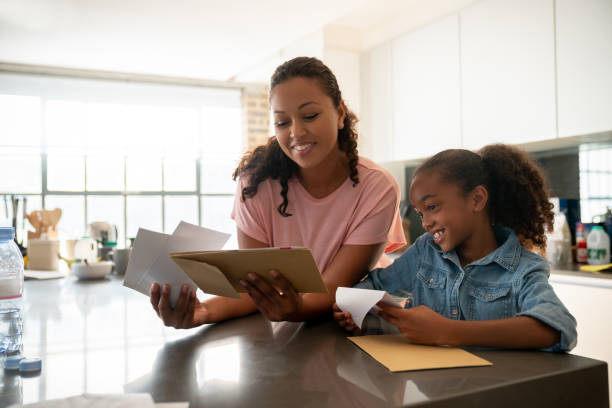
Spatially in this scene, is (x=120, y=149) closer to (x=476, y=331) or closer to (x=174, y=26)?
(x=174, y=26)

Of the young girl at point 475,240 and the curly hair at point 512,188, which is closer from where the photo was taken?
the young girl at point 475,240

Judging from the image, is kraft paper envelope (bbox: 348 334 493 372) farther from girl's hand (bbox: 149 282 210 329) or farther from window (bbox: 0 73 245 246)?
window (bbox: 0 73 245 246)

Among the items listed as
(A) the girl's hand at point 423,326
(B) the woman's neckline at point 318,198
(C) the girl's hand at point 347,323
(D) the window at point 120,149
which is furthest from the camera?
(D) the window at point 120,149

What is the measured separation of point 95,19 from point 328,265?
398 cm

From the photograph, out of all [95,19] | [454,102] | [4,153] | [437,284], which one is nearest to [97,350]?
[437,284]

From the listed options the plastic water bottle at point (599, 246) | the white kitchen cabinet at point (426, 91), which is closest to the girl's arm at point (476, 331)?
the plastic water bottle at point (599, 246)

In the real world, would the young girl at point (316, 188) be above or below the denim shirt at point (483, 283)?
above

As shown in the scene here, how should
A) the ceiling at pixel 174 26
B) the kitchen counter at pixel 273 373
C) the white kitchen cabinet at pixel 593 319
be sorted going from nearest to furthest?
1. the kitchen counter at pixel 273 373
2. the white kitchen cabinet at pixel 593 319
3. the ceiling at pixel 174 26

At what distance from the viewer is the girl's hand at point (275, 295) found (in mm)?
911

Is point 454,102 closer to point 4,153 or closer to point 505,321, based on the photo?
point 505,321

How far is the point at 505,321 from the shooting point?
84 centimetres

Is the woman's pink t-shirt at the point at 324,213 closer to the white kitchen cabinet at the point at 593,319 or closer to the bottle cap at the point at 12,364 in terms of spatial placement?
the bottle cap at the point at 12,364

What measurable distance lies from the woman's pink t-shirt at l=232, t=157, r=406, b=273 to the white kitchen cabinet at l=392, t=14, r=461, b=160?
2.26m

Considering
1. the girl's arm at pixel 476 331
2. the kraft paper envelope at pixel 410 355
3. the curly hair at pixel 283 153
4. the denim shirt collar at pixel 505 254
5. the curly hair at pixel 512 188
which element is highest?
the curly hair at pixel 283 153
